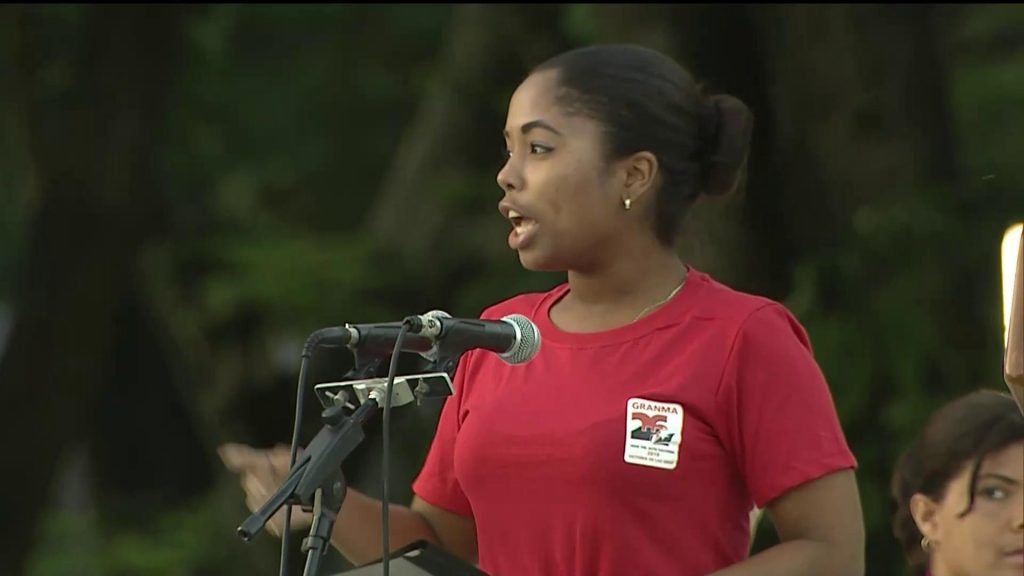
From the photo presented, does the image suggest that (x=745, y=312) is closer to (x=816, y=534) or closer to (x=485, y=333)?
(x=816, y=534)

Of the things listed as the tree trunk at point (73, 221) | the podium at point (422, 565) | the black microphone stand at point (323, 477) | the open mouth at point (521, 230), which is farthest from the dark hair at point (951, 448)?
the tree trunk at point (73, 221)

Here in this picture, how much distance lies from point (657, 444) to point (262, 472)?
54cm

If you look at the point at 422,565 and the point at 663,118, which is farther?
the point at 663,118

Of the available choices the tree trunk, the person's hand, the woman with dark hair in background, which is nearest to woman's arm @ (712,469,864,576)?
the woman with dark hair in background

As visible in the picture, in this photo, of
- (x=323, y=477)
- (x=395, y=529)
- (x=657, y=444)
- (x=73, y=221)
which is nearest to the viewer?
(x=323, y=477)

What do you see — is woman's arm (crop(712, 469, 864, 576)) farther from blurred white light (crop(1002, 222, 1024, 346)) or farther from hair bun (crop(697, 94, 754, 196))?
hair bun (crop(697, 94, 754, 196))

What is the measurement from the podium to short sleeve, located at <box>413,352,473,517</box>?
1.20 feet

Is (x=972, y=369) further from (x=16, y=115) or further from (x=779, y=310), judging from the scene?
(x=16, y=115)

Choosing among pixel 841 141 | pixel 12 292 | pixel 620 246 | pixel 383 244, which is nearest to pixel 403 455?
pixel 383 244

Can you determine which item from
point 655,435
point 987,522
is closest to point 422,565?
point 655,435

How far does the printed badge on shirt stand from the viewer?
8.73 feet

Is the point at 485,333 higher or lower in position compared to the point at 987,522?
higher

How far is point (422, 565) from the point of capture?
2566 mm

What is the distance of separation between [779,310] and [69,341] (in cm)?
576
